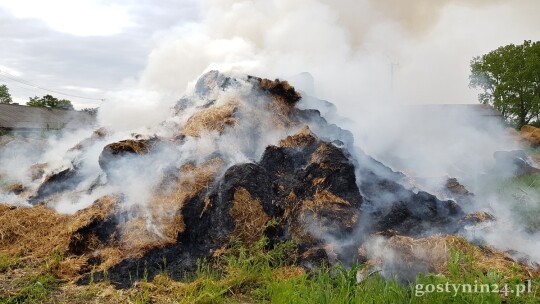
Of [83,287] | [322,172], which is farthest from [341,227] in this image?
[83,287]

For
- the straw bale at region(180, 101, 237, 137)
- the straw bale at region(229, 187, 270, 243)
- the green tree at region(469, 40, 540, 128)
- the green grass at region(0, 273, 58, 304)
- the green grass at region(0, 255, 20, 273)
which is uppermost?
the green tree at region(469, 40, 540, 128)

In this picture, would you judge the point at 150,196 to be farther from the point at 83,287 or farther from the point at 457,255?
the point at 457,255

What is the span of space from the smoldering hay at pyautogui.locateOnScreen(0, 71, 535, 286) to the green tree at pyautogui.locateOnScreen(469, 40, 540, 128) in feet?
107

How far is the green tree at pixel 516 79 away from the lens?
34.2m

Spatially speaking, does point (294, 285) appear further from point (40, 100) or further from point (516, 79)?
point (40, 100)

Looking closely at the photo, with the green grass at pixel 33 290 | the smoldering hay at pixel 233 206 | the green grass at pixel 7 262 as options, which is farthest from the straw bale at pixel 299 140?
the green grass at pixel 7 262

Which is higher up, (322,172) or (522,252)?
(322,172)

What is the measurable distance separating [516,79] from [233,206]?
1425 inches

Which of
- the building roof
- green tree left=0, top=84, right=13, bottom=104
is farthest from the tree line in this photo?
the building roof

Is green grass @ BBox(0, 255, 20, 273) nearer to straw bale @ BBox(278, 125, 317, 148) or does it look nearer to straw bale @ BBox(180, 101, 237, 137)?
straw bale @ BBox(180, 101, 237, 137)

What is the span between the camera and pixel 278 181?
6.07 m

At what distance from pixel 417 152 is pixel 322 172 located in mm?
5060

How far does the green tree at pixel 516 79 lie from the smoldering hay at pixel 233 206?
107 feet

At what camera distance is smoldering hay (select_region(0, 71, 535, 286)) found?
5098 mm
